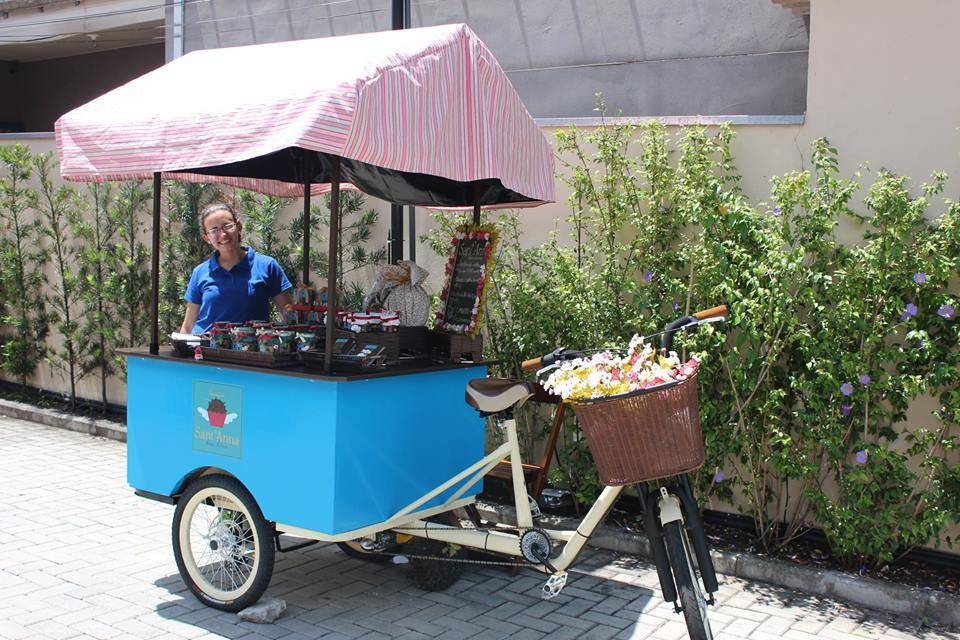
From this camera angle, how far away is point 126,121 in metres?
4.41

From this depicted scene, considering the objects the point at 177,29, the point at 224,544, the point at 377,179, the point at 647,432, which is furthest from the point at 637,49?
the point at 224,544

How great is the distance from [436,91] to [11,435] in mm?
6466

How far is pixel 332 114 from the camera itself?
3.65 metres

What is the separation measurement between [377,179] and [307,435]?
1869mm

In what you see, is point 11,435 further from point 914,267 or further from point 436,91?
point 914,267

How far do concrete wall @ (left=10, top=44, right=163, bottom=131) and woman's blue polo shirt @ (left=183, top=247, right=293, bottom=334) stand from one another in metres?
9.77

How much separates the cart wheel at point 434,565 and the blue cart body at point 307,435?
0.88 ft

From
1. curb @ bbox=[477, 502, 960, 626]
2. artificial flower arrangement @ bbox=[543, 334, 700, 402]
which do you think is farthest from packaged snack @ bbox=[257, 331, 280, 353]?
curb @ bbox=[477, 502, 960, 626]

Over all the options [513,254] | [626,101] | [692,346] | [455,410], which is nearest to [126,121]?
[455,410]

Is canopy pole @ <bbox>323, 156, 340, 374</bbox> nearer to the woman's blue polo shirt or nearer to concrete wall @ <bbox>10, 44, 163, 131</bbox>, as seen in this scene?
the woman's blue polo shirt

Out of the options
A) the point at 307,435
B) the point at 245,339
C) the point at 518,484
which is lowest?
the point at 518,484

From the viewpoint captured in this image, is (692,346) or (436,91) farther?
(692,346)

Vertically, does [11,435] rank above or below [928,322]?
below

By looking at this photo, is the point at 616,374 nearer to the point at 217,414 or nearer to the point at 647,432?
the point at 647,432
